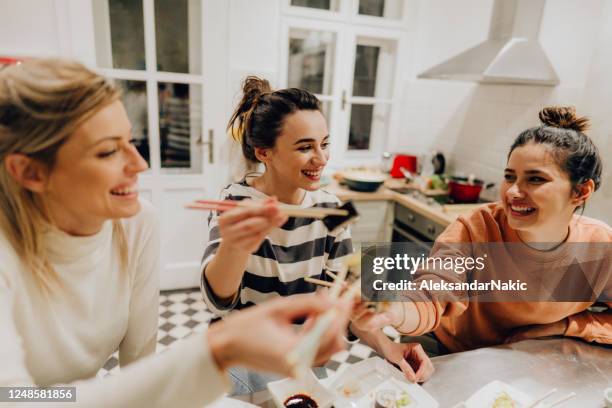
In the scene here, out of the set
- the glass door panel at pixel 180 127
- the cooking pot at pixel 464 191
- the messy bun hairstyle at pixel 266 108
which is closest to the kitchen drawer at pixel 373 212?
the cooking pot at pixel 464 191

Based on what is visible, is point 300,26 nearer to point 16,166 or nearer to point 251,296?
point 251,296

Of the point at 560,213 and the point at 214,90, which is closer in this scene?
the point at 560,213

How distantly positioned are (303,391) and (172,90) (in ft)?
7.77

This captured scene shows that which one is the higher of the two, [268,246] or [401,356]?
[268,246]

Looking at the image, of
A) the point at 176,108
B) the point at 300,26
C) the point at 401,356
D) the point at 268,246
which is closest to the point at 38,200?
the point at 268,246

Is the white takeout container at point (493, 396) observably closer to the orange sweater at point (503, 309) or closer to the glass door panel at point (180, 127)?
the orange sweater at point (503, 309)

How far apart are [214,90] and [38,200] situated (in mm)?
2124

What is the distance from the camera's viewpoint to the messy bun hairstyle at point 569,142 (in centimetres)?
128

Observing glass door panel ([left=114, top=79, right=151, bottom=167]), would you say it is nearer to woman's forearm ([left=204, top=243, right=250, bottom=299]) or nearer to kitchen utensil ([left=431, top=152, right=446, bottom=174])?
woman's forearm ([left=204, top=243, right=250, bottom=299])

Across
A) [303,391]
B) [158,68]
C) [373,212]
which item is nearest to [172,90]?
[158,68]

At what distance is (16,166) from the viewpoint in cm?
78

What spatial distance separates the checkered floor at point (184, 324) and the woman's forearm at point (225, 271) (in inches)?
53.0

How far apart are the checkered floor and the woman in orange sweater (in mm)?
1049

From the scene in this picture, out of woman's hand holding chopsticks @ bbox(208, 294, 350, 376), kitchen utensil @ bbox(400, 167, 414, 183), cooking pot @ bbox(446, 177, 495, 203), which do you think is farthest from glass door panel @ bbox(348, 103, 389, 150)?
woman's hand holding chopsticks @ bbox(208, 294, 350, 376)
